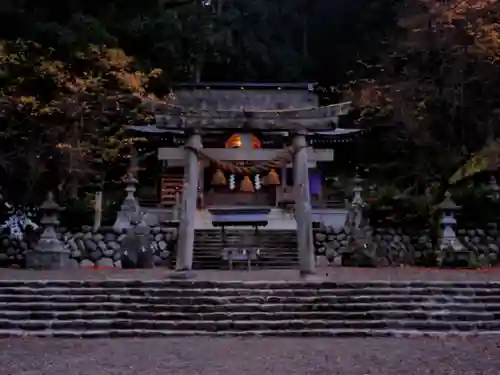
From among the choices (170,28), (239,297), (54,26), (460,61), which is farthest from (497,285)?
(170,28)

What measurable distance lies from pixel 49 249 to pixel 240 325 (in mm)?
8622

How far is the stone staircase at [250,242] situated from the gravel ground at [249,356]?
845 centimetres

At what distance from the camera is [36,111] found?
66.3 ft

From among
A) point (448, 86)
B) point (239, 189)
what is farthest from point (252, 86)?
point (448, 86)

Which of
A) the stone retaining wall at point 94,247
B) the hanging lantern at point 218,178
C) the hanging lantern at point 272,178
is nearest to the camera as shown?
the stone retaining wall at point 94,247

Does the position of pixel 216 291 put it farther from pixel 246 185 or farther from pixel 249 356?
pixel 246 185

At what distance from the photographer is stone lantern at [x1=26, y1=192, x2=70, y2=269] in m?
17.0

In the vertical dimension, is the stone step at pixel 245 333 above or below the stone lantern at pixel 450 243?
below

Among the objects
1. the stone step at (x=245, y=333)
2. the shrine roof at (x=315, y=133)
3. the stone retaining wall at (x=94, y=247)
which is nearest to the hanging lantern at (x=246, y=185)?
the shrine roof at (x=315, y=133)

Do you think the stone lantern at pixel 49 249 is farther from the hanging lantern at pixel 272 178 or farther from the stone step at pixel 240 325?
the hanging lantern at pixel 272 178

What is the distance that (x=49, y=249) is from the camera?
17.1 meters

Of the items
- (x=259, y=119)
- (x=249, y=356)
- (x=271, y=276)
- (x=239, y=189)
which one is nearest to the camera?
(x=249, y=356)

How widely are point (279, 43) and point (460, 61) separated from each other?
1714cm

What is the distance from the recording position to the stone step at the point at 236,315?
10.3 meters
